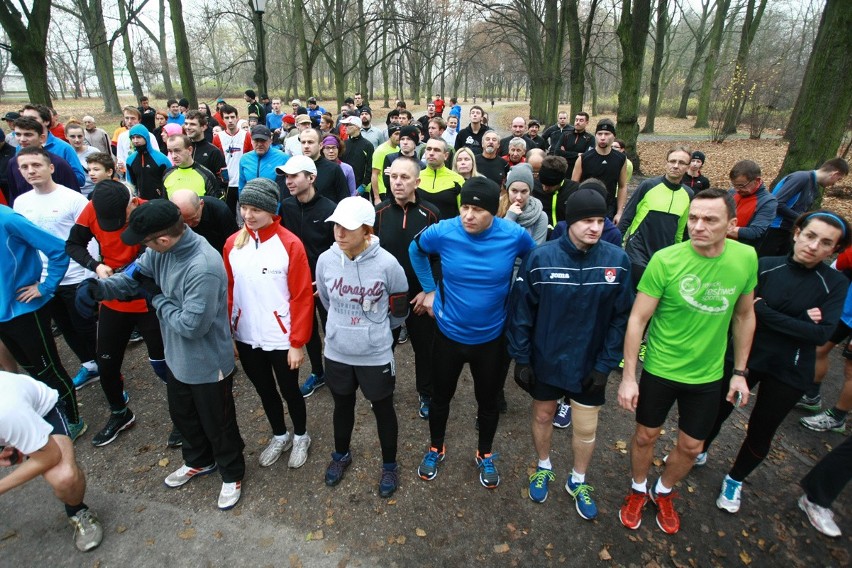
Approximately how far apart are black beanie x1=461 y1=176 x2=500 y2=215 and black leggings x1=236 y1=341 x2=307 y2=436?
176cm

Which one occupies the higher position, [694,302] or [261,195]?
[261,195]

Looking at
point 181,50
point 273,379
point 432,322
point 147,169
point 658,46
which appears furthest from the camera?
point 658,46

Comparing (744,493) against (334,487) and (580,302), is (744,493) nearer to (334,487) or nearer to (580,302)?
(580,302)

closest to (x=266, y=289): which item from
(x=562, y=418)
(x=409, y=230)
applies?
(x=409, y=230)

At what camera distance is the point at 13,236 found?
132 inches

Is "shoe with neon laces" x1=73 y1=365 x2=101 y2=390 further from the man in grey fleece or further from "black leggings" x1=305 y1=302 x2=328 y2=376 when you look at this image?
"black leggings" x1=305 y1=302 x2=328 y2=376

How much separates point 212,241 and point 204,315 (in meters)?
1.95

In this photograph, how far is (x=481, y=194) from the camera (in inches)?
113

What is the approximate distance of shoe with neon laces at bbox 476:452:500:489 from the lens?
342cm

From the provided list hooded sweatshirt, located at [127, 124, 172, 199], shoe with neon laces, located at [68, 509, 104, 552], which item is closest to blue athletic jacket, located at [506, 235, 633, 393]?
shoe with neon laces, located at [68, 509, 104, 552]

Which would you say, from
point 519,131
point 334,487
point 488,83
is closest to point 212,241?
point 334,487

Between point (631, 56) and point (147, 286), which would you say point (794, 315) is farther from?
point (631, 56)

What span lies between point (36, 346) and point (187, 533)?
2005 mm

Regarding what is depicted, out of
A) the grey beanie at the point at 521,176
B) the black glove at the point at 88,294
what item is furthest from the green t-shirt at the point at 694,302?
the black glove at the point at 88,294
